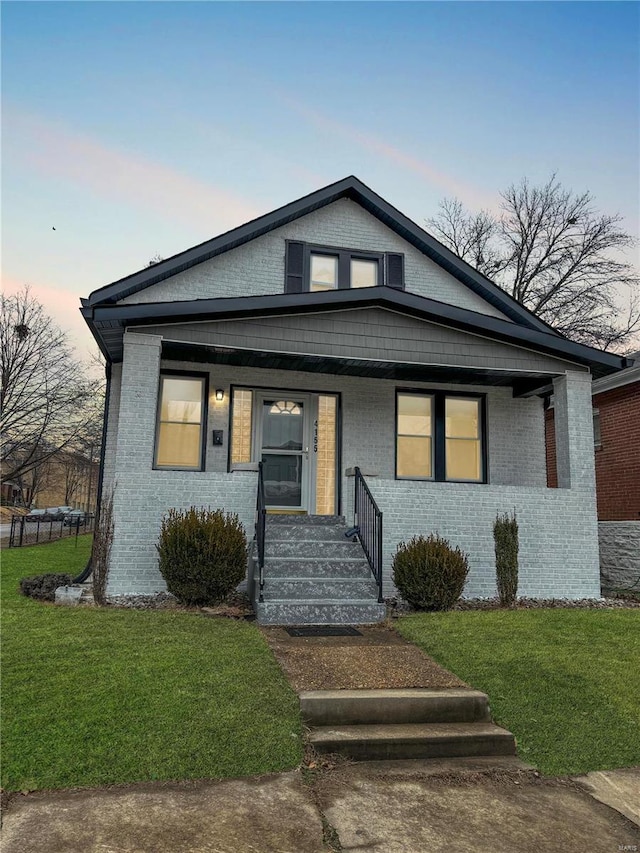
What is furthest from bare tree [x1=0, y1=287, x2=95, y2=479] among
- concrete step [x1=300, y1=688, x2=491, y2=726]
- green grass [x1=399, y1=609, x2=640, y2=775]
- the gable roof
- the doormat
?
concrete step [x1=300, y1=688, x2=491, y2=726]

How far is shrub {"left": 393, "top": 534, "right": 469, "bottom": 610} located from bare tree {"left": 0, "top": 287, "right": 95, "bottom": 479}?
21.3 meters

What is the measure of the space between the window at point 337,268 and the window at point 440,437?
224cm

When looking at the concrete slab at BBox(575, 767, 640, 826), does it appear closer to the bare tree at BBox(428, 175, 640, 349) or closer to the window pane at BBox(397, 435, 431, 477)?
the window pane at BBox(397, 435, 431, 477)

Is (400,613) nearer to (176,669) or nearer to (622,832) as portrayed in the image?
(176,669)

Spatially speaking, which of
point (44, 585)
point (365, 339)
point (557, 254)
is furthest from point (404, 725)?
point (557, 254)

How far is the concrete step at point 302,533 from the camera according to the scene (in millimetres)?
8758

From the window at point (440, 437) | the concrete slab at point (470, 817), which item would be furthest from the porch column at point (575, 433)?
the concrete slab at point (470, 817)

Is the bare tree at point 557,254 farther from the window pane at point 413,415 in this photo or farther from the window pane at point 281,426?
the window pane at point 281,426

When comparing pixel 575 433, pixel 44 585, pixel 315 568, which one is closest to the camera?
pixel 315 568

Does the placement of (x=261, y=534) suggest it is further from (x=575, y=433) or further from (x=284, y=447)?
(x=575, y=433)

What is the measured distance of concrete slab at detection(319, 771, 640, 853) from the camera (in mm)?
3039

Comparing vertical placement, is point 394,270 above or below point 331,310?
above

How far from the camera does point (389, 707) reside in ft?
14.8

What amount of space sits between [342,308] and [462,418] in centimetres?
349
